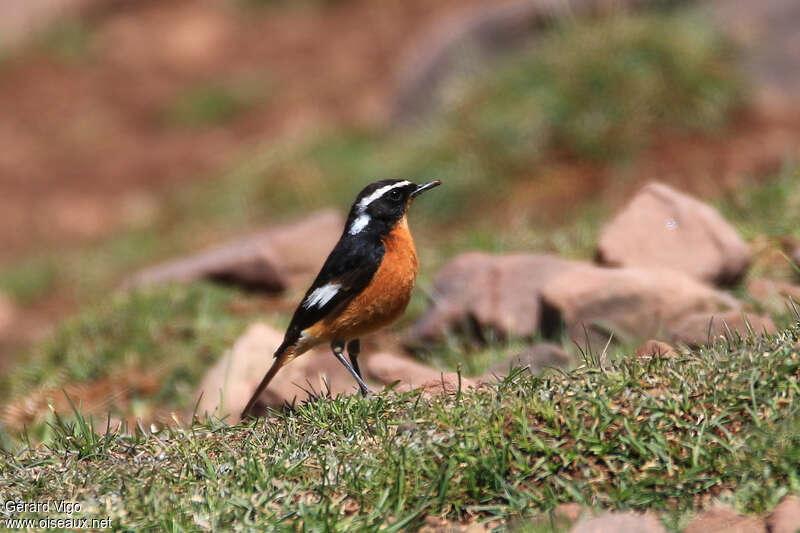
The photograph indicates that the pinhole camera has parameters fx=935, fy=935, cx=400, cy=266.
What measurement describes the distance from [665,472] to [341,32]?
1506 cm

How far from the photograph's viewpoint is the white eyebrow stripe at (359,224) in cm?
538

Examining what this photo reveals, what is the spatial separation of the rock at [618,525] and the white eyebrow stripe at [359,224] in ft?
8.21

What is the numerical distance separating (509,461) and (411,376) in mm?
1374

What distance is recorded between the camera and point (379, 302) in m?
5.09

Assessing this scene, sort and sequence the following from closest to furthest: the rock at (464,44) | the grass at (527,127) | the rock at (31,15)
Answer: the grass at (527,127)
the rock at (464,44)
the rock at (31,15)

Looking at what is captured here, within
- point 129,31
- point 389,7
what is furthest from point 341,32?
point 129,31

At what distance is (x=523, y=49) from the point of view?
1266 cm

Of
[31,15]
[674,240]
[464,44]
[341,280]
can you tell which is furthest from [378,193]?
[31,15]

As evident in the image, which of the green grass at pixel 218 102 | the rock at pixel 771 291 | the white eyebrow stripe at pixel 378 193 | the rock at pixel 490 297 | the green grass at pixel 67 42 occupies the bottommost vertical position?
the rock at pixel 771 291

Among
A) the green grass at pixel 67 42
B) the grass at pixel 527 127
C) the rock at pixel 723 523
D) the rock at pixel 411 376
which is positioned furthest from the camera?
the green grass at pixel 67 42

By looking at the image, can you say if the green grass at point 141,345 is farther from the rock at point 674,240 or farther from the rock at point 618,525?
the rock at point 618,525

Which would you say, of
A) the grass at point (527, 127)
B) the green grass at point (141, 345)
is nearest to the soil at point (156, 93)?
the grass at point (527, 127)

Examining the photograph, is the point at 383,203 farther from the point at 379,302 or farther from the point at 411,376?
the point at 411,376

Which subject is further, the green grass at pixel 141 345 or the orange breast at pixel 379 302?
the green grass at pixel 141 345
